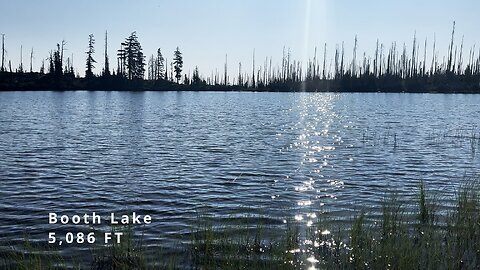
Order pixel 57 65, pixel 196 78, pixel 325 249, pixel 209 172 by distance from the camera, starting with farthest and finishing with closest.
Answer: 1. pixel 196 78
2. pixel 57 65
3. pixel 209 172
4. pixel 325 249

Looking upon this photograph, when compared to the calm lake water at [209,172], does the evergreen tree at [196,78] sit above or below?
above

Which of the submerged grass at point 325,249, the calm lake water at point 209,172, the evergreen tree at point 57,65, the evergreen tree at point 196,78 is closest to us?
the submerged grass at point 325,249

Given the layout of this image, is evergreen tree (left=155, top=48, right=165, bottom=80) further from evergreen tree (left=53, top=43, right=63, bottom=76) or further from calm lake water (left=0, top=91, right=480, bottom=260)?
calm lake water (left=0, top=91, right=480, bottom=260)

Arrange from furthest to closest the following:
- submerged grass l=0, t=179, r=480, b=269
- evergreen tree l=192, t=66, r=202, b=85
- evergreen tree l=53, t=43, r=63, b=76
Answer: evergreen tree l=192, t=66, r=202, b=85
evergreen tree l=53, t=43, r=63, b=76
submerged grass l=0, t=179, r=480, b=269

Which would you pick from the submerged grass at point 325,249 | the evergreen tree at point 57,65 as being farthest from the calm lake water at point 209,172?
the evergreen tree at point 57,65

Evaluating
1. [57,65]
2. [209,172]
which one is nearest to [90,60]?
[57,65]

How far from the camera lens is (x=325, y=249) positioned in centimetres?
812

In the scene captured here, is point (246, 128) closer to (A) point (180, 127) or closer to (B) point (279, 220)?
(A) point (180, 127)

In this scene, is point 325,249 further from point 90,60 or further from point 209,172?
point 90,60

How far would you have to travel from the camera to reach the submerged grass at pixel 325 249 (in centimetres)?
667

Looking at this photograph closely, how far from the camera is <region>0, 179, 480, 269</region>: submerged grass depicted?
667 centimetres

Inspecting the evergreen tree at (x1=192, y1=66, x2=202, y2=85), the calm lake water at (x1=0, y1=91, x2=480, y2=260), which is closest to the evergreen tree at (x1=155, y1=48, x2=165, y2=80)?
the evergreen tree at (x1=192, y1=66, x2=202, y2=85)

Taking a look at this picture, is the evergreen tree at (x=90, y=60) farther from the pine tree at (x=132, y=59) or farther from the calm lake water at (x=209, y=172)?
the calm lake water at (x=209, y=172)

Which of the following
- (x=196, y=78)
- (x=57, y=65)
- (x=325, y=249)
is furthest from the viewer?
(x=196, y=78)
